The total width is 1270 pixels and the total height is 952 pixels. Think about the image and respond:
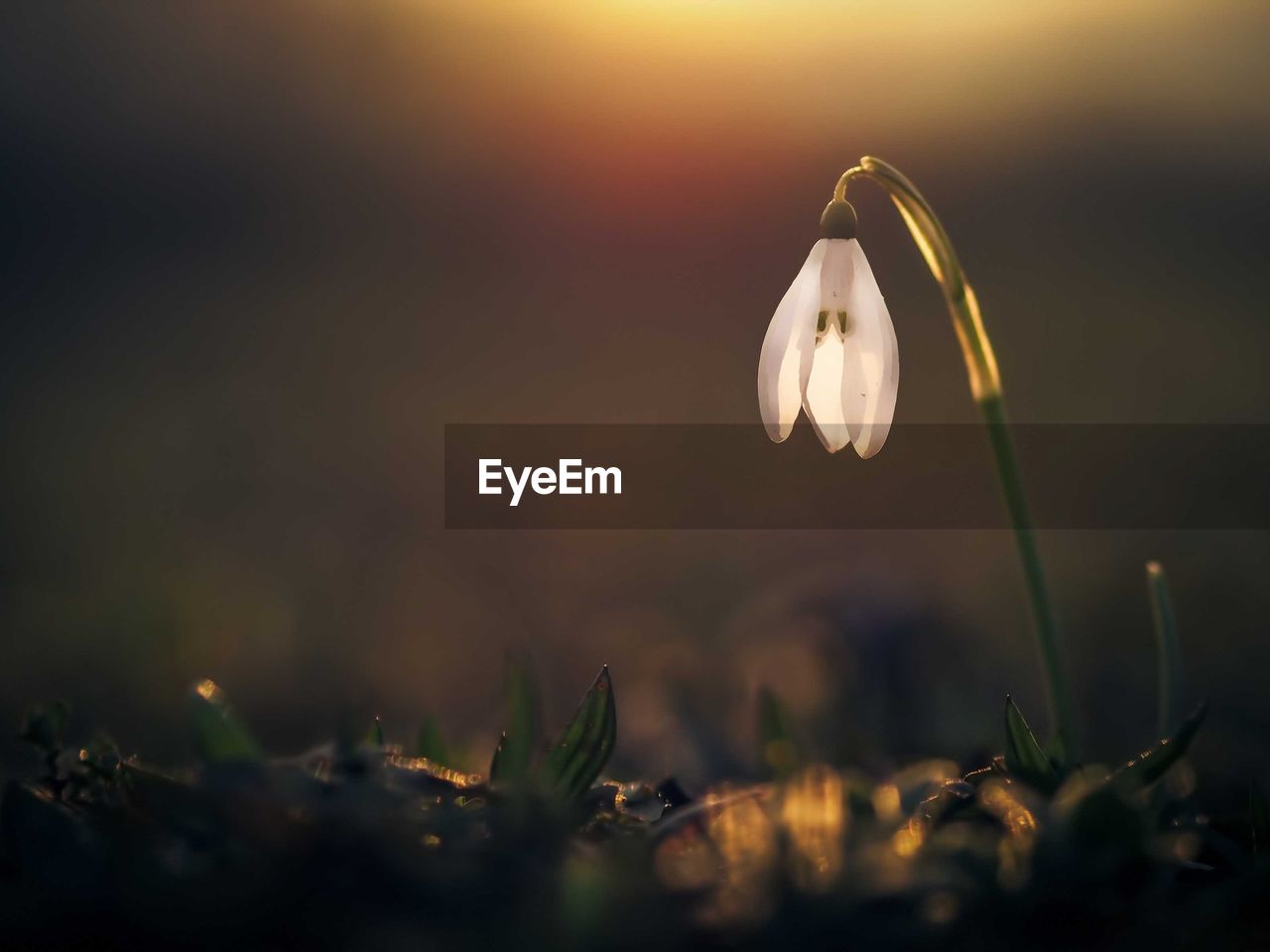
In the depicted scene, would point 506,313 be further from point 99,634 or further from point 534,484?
point 99,634

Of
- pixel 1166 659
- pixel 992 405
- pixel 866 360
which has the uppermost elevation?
pixel 866 360

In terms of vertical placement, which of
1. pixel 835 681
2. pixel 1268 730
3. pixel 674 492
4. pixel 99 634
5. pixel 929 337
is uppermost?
pixel 929 337

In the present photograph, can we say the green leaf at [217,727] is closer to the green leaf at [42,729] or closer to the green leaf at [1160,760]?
the green leaf at [42,729]

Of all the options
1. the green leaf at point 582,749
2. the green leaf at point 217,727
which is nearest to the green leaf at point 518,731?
the green leaf at point 582,749

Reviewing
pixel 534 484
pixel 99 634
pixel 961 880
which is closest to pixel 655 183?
pixel 534 484

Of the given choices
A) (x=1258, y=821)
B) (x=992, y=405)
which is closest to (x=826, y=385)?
(x=992, y=405)

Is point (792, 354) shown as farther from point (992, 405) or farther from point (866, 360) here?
point (992, 405)

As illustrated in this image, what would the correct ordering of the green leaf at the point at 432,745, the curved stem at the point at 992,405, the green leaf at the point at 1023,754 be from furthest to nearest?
the curved stem at the point at 992,405 < the green leaf at the point at 432,745 < the green leaf at the point at 1023,754
